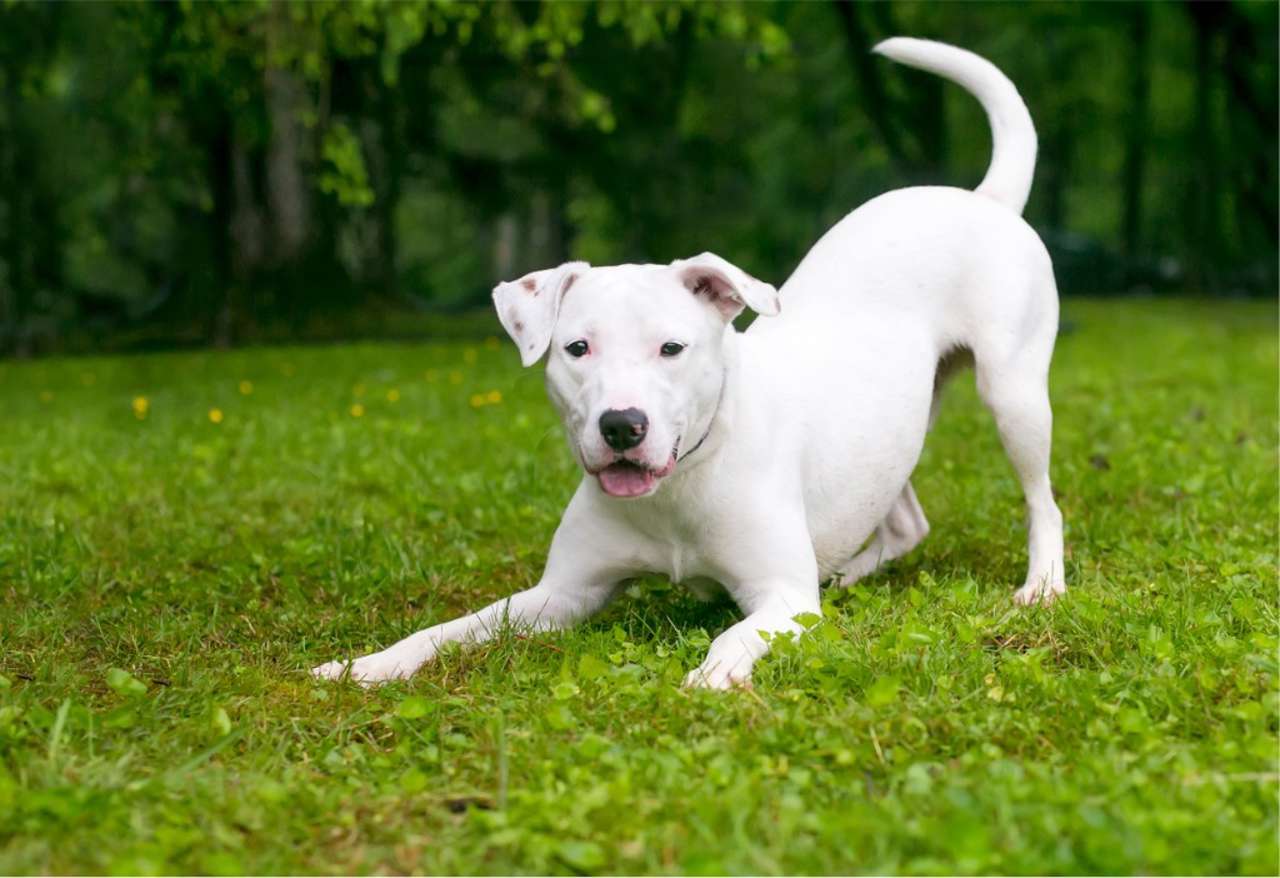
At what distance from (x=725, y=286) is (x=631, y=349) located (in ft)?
1.36

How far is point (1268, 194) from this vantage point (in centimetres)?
2055

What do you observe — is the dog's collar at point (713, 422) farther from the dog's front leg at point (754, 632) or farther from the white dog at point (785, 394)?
the dog's front leg at point (754, 632)

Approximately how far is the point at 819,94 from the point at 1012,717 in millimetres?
27570

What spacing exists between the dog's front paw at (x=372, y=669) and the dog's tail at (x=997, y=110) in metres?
2.76

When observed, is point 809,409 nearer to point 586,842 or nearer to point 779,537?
point 779,537

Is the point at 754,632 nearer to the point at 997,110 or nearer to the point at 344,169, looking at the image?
the point at 997,110

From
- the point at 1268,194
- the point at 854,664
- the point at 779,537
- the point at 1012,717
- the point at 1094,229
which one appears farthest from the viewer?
the point at 1094,229

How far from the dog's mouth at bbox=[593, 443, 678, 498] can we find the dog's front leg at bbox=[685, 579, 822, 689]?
442mm

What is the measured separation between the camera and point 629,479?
3.74 metres

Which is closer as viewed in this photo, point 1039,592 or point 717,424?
point 717,424

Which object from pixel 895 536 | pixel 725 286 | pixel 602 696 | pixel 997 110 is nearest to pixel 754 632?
pixel 602 696

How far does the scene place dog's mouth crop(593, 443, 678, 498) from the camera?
3.73 m

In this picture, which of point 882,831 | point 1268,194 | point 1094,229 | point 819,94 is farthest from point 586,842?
point 1094,229

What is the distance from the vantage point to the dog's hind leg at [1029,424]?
4.88 m
